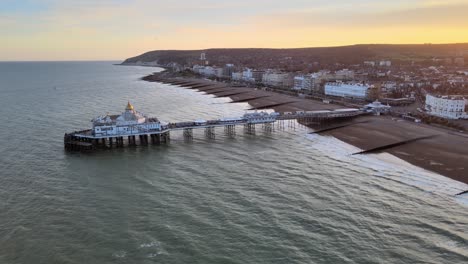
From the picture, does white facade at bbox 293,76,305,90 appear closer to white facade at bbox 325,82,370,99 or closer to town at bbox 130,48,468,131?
town at bbox 130,48,468,131

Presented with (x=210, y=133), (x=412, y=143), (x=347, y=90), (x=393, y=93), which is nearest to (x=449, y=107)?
(x=412, y=143)

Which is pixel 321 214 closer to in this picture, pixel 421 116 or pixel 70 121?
pixel 421 116

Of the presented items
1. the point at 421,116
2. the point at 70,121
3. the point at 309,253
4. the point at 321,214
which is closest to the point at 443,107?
the point at 421,116

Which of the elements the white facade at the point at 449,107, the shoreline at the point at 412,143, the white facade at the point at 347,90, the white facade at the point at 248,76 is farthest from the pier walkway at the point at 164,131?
the white facade at the point at 248,76

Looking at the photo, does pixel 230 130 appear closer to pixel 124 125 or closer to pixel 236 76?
pixel 124 125

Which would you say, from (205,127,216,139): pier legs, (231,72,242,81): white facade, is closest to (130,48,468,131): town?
(231,72,242,81): white facade

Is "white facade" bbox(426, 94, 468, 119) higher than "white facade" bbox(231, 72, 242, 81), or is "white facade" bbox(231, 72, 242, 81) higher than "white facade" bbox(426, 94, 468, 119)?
"white facade" bbox(231, 72, 242, 81)

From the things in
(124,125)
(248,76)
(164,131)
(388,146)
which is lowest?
(388,146)
